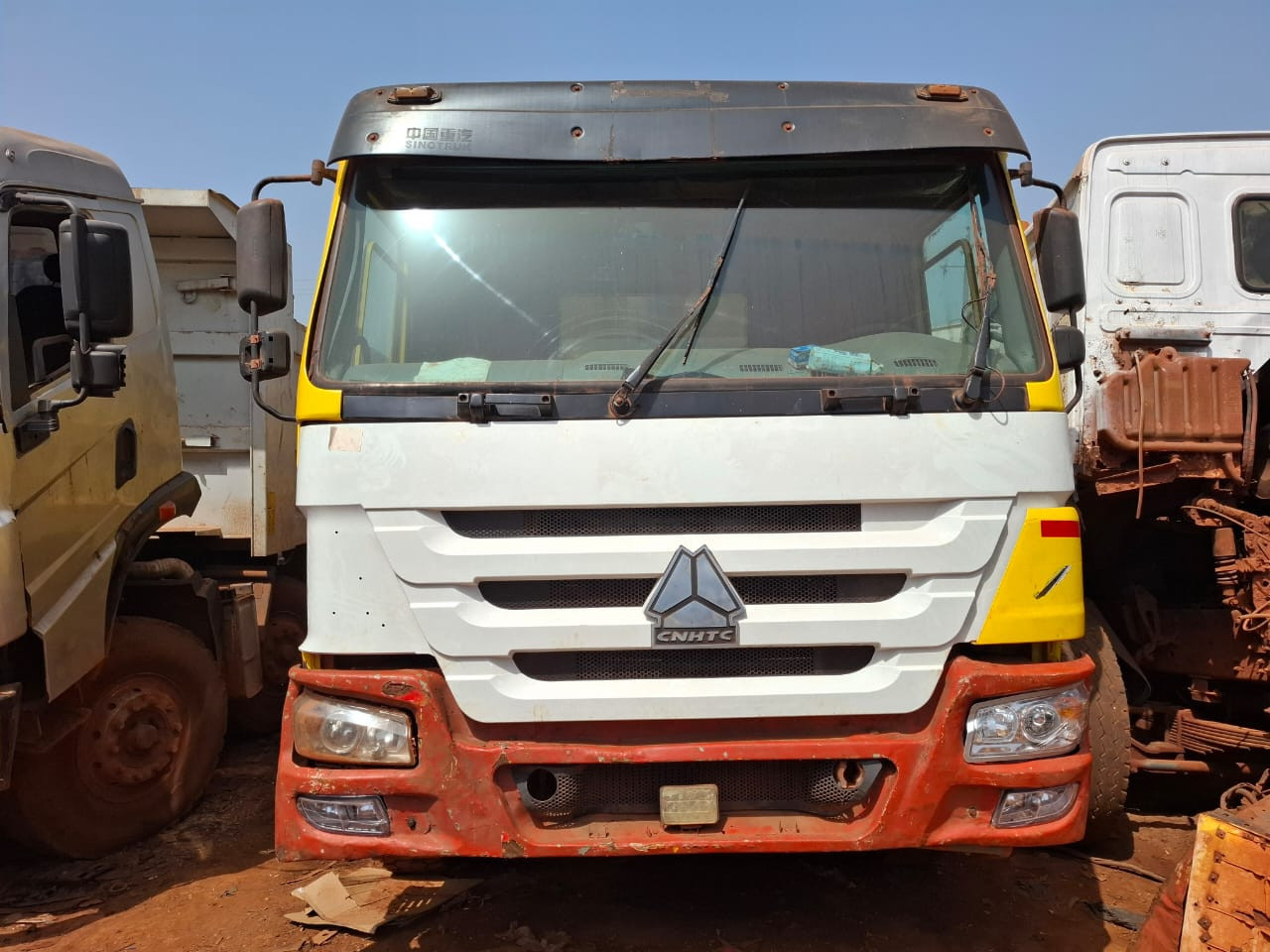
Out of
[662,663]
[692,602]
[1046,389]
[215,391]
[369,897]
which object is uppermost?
[215,391]

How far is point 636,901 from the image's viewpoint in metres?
3.47

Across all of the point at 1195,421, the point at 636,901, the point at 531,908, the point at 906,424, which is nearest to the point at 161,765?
the point at 531,908

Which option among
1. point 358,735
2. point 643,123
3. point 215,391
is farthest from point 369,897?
point 215,391

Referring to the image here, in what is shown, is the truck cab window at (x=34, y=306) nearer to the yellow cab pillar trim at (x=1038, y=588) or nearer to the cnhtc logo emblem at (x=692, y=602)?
the cnhtc logo emblem at (x=692, y=602)

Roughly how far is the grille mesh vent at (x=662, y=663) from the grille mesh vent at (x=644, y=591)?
0.14m

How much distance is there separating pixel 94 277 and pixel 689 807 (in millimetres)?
2798

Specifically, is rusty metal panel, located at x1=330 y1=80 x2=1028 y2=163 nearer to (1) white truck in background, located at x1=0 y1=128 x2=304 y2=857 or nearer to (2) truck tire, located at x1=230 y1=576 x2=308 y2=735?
(1) white truck in background, located at x1=0 y1=128 x2=304 y2=857

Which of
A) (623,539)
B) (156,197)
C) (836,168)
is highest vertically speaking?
(156,197)

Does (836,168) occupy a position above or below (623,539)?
above

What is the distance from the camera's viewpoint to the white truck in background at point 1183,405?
416 centimetres

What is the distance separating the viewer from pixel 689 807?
2576 millimetres

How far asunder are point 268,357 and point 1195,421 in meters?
3.79

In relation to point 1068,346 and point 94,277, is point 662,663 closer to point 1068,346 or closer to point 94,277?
point 1068,346

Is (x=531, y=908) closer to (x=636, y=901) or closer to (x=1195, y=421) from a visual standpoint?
(x=636, y=901)
